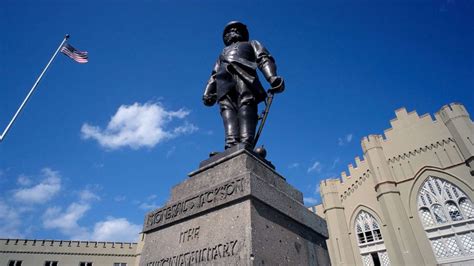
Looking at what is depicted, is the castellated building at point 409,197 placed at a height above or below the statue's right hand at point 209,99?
above

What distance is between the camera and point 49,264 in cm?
2928

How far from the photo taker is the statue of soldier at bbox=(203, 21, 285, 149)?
3381 mm

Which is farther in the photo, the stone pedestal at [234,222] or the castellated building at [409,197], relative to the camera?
the castellated building at [409,197]

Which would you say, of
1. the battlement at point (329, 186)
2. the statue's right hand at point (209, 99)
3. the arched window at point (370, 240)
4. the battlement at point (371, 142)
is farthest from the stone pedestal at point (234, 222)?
the battlement at point (329, 186)

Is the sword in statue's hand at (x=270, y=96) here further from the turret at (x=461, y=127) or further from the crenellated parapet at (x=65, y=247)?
the crenellated parapet at (x=65, y=247)

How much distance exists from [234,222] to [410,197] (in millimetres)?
21066

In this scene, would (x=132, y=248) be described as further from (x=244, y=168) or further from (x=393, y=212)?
(x=244, y=168)

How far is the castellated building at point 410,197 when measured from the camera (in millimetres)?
17219

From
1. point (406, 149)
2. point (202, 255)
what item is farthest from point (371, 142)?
point (202, 255)

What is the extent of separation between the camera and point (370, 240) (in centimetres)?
2005

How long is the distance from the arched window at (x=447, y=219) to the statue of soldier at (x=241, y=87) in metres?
20.0

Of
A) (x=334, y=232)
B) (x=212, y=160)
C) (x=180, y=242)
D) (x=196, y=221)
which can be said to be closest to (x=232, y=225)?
(x=196, y=221)

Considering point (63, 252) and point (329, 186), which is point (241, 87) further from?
point (63, 252)

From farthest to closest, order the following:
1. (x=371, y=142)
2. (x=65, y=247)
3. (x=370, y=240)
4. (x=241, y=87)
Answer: (x=65, y=247) < (x=371, y=142) < (x=370, y=240) < (x=241, y=87)
